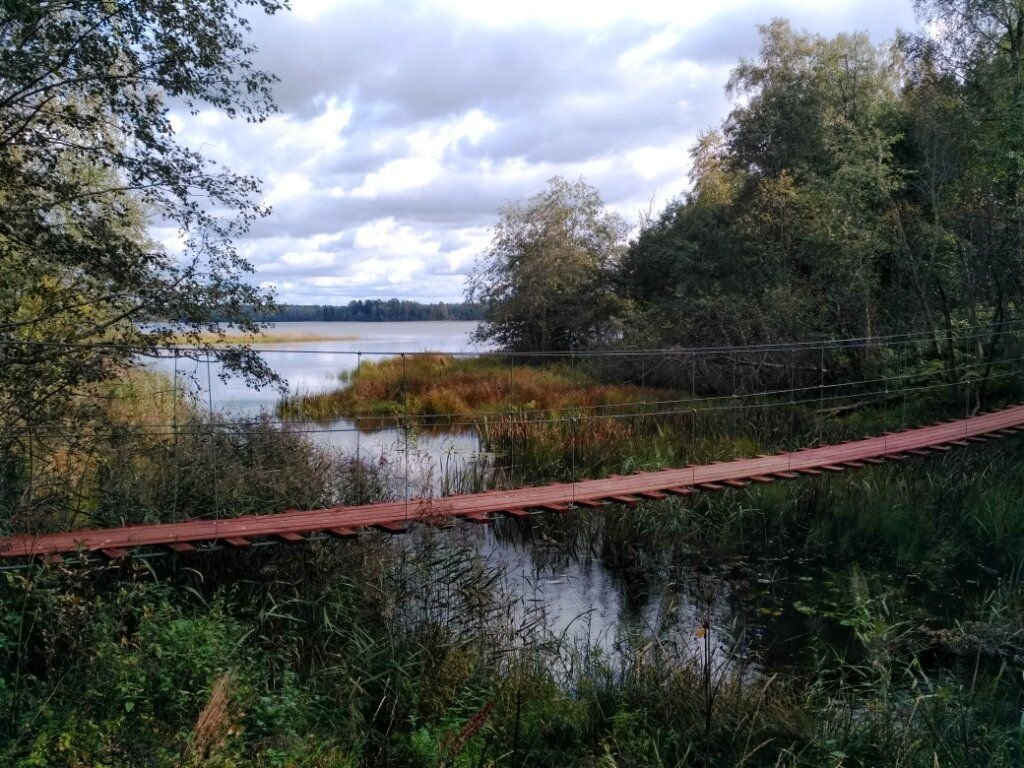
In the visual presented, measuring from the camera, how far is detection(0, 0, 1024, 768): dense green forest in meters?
2.78

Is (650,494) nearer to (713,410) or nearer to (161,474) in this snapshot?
(161,474)

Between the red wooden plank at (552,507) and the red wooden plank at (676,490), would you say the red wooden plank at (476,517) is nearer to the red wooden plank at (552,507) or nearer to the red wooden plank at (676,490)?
the red wooden plank at (552,507)

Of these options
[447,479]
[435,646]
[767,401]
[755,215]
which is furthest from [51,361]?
[755,215]

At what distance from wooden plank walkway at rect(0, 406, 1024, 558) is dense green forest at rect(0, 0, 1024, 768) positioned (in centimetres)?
12

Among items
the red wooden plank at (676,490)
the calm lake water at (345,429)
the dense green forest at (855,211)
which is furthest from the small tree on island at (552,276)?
the red wooden plank at (676,490)

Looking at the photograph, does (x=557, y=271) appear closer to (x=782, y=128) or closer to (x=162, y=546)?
(x=782, y=128)

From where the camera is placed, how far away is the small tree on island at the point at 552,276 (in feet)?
46.2

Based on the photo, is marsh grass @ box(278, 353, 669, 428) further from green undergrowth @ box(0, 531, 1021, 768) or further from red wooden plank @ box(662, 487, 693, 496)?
green undergrowth @ box(0, 531, 1021, 768)

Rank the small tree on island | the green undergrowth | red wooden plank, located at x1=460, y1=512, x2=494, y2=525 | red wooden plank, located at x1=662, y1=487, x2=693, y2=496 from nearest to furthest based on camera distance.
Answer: the green undergrowth < red wooden plank, located at x1=460, y1=512, x2=494, y2=525 < red wooden plank, located at x1=662, y1=487, x2=693, y2=496 < the small tree on island

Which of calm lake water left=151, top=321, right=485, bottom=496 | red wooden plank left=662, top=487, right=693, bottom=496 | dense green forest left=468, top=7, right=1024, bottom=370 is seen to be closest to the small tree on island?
dense green forest left=468, top=7, right=1024, bottom=370

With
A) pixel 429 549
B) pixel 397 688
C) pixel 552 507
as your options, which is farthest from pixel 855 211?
pixel 397 688

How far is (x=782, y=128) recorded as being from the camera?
11055mm

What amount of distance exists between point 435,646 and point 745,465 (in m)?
2.55

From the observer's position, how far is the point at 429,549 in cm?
394
